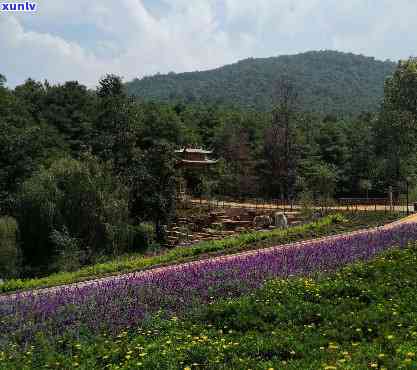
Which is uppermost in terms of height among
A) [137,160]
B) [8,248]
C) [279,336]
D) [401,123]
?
[401,123]

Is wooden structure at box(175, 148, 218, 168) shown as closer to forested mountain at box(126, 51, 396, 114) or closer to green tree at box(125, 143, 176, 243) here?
green tree at box(125, 143, 176, 243)

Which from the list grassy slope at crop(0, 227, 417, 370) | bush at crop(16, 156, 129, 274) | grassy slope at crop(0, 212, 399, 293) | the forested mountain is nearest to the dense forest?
bush at crop(16, 156, 129, 274)

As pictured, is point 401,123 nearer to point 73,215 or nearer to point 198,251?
point 73,215

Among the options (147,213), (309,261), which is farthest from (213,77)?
(309,261)

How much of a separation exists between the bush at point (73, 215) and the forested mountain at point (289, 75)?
78.3m

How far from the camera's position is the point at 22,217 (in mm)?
24891

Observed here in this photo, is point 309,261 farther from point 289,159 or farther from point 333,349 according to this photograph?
point 289,159

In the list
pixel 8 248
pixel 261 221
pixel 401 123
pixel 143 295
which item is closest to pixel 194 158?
pixel 401 123

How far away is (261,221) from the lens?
2889cm

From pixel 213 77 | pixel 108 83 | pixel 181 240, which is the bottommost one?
pixel 181 240

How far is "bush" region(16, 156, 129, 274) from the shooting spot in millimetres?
23547

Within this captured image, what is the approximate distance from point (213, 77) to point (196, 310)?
17121cm

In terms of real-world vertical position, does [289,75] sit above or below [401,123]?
above

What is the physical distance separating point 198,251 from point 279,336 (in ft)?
32.1
